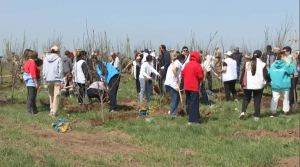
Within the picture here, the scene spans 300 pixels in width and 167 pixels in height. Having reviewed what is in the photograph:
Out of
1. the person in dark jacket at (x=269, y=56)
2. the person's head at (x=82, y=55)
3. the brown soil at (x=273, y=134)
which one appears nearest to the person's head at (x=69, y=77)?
the person's head at (x=82, y=55)

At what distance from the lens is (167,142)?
7332 mm

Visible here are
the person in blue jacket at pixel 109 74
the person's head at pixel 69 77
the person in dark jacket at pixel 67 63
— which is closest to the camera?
the person in blue jacket at pixel 109 74

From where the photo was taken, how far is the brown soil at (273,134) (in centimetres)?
780

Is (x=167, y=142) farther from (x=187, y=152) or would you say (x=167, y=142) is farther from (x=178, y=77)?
(x=178, y=77)

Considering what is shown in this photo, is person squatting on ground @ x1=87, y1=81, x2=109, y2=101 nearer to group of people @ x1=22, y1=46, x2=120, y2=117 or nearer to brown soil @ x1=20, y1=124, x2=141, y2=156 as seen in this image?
group of people @ x1=22, y1=46, x2=120, y2=117

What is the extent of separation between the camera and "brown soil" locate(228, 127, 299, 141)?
25.6ft

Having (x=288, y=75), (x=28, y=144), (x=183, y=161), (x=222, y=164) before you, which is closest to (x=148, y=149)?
(x=183, y=161)

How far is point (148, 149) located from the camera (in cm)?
698

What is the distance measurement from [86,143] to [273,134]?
12.5 feet

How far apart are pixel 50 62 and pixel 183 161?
17.2 ft

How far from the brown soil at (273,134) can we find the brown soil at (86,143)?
2.41 metres

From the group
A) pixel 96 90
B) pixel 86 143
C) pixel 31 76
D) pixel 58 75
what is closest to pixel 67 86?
pixel 96 90

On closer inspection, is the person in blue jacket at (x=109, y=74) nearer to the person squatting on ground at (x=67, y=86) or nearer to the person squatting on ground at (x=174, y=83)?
the person squatting on ground at (x=174, y=83)

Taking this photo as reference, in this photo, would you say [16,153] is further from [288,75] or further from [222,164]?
[288,75]
